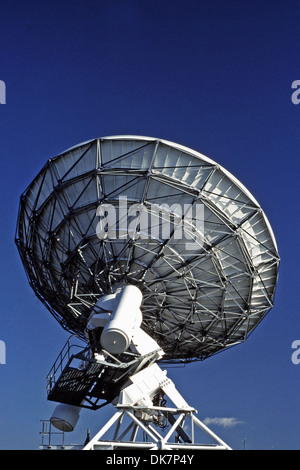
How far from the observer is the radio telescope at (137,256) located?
21.8 metres

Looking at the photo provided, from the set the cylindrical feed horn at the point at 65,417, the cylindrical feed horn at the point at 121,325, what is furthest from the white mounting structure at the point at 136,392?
the cylindrical feed horn at the point at 65,417

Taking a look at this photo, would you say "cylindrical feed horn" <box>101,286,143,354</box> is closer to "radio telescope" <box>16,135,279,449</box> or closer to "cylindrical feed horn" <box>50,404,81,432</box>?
"radio telescope" <box>16,135,279,449</box>

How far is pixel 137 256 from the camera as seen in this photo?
24016 mm

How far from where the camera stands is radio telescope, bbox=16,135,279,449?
2177 cm

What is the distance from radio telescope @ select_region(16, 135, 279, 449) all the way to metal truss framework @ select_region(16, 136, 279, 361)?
57mm

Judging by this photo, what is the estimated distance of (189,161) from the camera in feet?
71.8

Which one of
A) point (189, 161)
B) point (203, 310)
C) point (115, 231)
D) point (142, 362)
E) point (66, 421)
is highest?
point (189, 161)

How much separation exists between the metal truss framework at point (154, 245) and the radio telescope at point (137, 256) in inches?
2.3

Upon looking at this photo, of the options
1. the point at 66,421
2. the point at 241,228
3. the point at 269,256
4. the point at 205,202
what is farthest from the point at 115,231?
the point at 66,421

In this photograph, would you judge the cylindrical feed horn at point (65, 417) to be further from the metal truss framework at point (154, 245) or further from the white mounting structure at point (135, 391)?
the metal truss framework at point (154, 245)

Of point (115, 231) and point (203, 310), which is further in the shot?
point (203, 310)

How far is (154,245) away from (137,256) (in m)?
1.19
